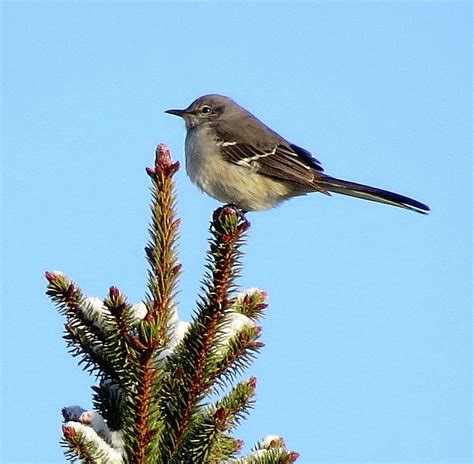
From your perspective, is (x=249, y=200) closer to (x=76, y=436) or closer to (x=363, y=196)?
(x=363, y=196)

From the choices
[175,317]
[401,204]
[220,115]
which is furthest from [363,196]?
[175,317]

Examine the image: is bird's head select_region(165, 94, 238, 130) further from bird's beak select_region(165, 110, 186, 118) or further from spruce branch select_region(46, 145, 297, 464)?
spruce branch select_region(46, 145, 297, 464)

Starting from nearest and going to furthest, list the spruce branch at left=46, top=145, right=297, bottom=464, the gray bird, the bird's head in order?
1. the spruce branch at left=46, top=145, right=297, bottom=464
2. the gray bird
3. the bird's head

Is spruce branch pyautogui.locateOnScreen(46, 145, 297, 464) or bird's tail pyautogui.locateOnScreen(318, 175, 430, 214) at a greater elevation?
bird's tail pyautogui.locateOnScreen(318, 175, 430, 214)

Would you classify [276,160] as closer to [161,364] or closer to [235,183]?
[235,183]

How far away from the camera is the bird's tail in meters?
6.06

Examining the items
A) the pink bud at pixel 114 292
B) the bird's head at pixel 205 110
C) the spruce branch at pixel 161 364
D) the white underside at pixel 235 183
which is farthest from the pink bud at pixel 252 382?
the bird's head at pixel 205 110

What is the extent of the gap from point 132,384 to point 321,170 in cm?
467

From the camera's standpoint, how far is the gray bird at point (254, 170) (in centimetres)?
694

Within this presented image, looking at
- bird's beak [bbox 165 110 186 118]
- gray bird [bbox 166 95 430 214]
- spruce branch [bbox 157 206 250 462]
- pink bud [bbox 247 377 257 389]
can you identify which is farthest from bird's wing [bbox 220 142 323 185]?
pink bud [bbox 247 377 257 389]

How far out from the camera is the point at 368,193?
654 centimetres

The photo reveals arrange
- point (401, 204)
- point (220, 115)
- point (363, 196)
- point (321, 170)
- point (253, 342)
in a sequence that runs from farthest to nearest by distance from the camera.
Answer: point (220, 115) → point (321, 170) → point (363, 196) → point (401, 204) → point (253, 342)

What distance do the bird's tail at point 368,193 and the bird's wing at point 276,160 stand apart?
0.17 meters

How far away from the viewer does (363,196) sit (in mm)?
6648
